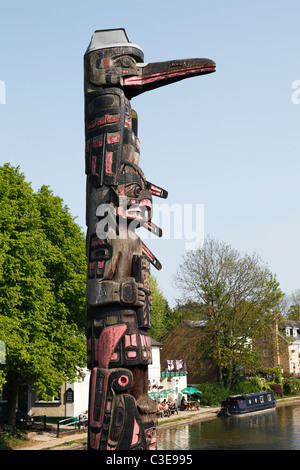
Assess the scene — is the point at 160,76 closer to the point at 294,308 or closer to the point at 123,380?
the point at 123,380

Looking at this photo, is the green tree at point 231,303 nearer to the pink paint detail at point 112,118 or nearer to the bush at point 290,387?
the bush at point 290,387

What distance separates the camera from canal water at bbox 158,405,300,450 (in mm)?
34000

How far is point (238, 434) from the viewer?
39.5 meters

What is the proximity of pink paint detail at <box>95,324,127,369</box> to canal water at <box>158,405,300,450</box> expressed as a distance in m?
21.1

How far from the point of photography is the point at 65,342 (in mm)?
34312

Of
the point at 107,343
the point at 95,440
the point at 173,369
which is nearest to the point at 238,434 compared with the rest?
the point at 173,369

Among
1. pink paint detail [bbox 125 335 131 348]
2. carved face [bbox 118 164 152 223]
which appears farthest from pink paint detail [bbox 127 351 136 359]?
carved face [bbox 118 164 152 223]

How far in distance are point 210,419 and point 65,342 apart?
20.6 metres

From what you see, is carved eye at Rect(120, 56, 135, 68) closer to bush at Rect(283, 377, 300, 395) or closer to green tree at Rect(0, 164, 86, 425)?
green tree at Rect(0, 164, 86, 425)

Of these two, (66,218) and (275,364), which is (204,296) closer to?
(275,364)

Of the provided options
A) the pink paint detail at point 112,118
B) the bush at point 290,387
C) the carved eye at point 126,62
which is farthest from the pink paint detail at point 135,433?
the bush at point 290,387

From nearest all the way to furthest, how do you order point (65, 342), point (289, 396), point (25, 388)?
point (65, 342), point (25, 388), point (289, 396)

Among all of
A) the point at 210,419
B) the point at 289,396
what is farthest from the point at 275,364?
the point at 210,419

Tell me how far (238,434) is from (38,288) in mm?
20016
